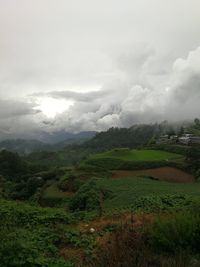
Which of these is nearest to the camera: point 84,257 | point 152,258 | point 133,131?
point 152,258

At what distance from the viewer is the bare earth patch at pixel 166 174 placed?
4441 cm

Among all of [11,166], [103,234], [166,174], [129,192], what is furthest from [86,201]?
[11,166]

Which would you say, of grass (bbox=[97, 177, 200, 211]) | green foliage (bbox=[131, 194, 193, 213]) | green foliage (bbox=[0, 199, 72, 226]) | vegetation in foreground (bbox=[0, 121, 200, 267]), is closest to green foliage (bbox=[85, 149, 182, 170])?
grass (bbox=[97, 177, 200, 211])

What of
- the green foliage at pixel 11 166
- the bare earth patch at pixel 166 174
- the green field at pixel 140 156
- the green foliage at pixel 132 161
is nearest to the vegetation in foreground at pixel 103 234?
the bare earth patch at pixel 166 174

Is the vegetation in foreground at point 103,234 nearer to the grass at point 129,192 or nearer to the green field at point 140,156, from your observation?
the grass at point 129,192

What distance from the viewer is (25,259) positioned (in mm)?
7918

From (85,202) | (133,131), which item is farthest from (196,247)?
(133,131)

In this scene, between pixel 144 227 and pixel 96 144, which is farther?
pixel 96 144

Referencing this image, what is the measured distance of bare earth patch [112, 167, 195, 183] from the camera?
1748 inches

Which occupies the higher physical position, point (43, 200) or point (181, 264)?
point (181, 264)

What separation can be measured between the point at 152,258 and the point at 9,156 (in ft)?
241

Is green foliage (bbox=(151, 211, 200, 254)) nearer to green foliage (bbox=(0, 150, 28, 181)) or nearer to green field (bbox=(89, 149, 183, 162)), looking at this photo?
green field (bbox=(89, 149, 183, 162))

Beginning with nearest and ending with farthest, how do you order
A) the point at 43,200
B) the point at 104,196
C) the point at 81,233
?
the point at 81,233 < the point at 104,196 < the point at 43,200

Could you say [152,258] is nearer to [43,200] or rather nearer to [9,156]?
[43,200]
